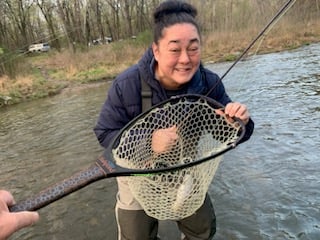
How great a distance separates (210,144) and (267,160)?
2.76m

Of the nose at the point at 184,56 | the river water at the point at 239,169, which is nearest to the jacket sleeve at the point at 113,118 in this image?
the nose at the point at 184,56

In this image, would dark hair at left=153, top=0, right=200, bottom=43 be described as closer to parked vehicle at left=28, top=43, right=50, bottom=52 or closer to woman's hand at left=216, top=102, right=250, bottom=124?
woman's hand at left=216, top=102, right=250, bottom=124

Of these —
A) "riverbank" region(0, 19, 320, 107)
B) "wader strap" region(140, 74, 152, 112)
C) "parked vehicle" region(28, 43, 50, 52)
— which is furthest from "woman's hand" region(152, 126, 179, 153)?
"parked vehicle" region(28, 43, 50, 52)

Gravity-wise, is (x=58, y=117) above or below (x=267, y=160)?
below

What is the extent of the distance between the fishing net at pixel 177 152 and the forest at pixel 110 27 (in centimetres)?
203

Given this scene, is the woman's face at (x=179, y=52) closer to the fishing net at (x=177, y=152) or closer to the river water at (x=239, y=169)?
the fishing net at (x=177, y=152)

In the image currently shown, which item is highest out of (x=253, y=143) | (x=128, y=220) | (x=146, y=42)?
(x=128, y=220)

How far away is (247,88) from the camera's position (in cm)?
1104

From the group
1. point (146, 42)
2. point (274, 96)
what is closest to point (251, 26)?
point (146, 42)

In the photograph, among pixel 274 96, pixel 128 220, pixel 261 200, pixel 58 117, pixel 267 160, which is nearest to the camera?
pixel 128 220

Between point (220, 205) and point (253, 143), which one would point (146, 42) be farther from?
point (220, 205)

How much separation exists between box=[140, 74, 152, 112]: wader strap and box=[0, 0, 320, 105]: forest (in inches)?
85.9

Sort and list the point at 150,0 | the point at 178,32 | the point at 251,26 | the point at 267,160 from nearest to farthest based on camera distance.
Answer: the point at 178,32, the point at 267,160, the point at 251,26, the point at 150,0

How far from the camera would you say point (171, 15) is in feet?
7.79
